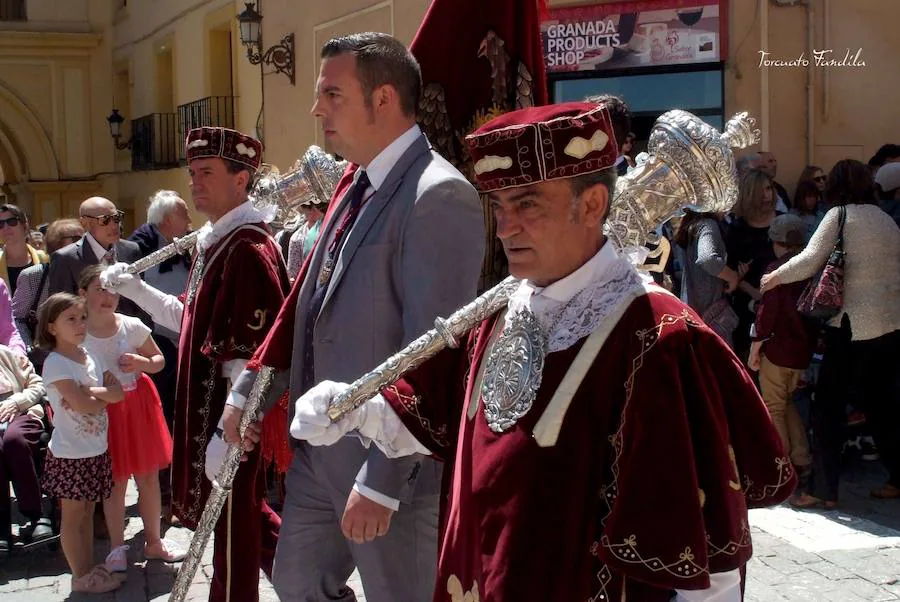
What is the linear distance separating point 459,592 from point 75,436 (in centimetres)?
366

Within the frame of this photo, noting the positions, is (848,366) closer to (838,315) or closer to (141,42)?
(838,315)

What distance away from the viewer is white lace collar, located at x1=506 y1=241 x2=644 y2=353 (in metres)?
2.14

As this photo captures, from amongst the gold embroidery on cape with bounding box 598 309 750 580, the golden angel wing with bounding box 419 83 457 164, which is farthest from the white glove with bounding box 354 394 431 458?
the golden angel wing with bounding box 419 83 457 164

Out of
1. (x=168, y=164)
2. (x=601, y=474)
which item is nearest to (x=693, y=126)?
(x=601, y=474)

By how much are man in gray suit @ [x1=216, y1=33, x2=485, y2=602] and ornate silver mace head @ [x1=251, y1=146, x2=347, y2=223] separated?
91cm

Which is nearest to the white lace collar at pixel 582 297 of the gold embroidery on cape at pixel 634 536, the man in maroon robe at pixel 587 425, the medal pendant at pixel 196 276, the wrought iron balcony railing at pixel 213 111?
the man in maroon robe at pixel 587 425

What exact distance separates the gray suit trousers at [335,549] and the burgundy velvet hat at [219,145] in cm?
139

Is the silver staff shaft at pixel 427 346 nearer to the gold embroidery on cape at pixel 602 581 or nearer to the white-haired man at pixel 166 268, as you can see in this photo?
the gold embroidery on cape at pixel 602 581

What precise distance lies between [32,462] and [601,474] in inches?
184

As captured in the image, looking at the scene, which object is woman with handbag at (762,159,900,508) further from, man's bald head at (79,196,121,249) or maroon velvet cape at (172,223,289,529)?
man's bald head at (79,196,121,249)

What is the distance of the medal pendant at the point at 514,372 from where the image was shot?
7.05ft

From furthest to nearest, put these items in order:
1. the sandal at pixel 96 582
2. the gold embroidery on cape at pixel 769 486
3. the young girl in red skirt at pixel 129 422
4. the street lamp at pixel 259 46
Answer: the street lamp at pixel 259 46
the young girl in red skirt at pixel 129 422
the sandal at pixel 96 582
the gold embroidery on cape at pixel 769 486

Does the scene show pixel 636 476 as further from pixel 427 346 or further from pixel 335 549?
pixel 335 549

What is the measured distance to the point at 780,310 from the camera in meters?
6.62
